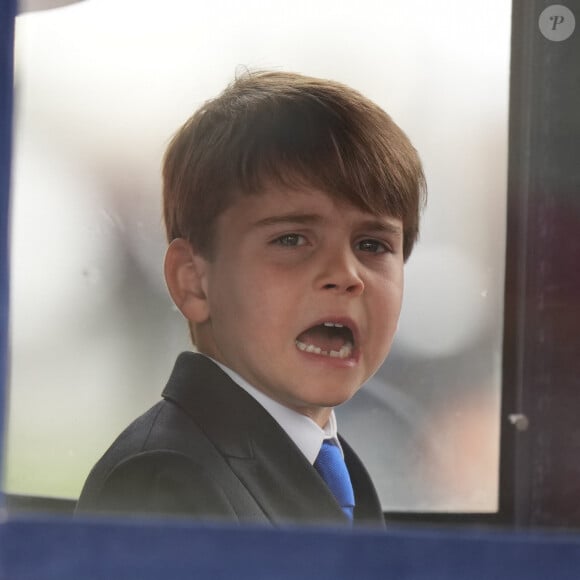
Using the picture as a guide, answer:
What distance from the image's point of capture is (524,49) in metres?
1.45

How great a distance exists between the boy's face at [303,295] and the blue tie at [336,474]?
0.05 meters

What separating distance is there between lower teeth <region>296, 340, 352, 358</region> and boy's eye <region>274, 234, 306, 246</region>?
0.15 meters

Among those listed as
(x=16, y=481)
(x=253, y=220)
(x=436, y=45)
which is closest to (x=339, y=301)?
(x=253, y=220)

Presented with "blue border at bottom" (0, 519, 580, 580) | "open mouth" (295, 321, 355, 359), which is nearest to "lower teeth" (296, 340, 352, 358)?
"open mouth" (295, 321, 355, 359)

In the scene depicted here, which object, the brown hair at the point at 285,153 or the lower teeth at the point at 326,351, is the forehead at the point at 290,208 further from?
the lower teeth at the point at 326,351

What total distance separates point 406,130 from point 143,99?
41 centimetres

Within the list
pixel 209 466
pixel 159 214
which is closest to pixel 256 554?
pixel 209 466

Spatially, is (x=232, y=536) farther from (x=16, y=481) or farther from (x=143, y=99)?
(x=143, y=99)

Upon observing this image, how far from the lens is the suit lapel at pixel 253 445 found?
54.3 inches

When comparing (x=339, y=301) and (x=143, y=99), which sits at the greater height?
(x=143, y=99)

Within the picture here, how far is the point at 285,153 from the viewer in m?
1.39

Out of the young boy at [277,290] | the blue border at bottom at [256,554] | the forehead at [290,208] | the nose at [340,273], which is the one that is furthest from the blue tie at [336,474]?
the forehead at [290,208]

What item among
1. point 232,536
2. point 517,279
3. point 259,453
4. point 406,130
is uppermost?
point 406,130

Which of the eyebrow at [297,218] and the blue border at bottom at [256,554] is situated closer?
the blue border at bottom at [256,554]
